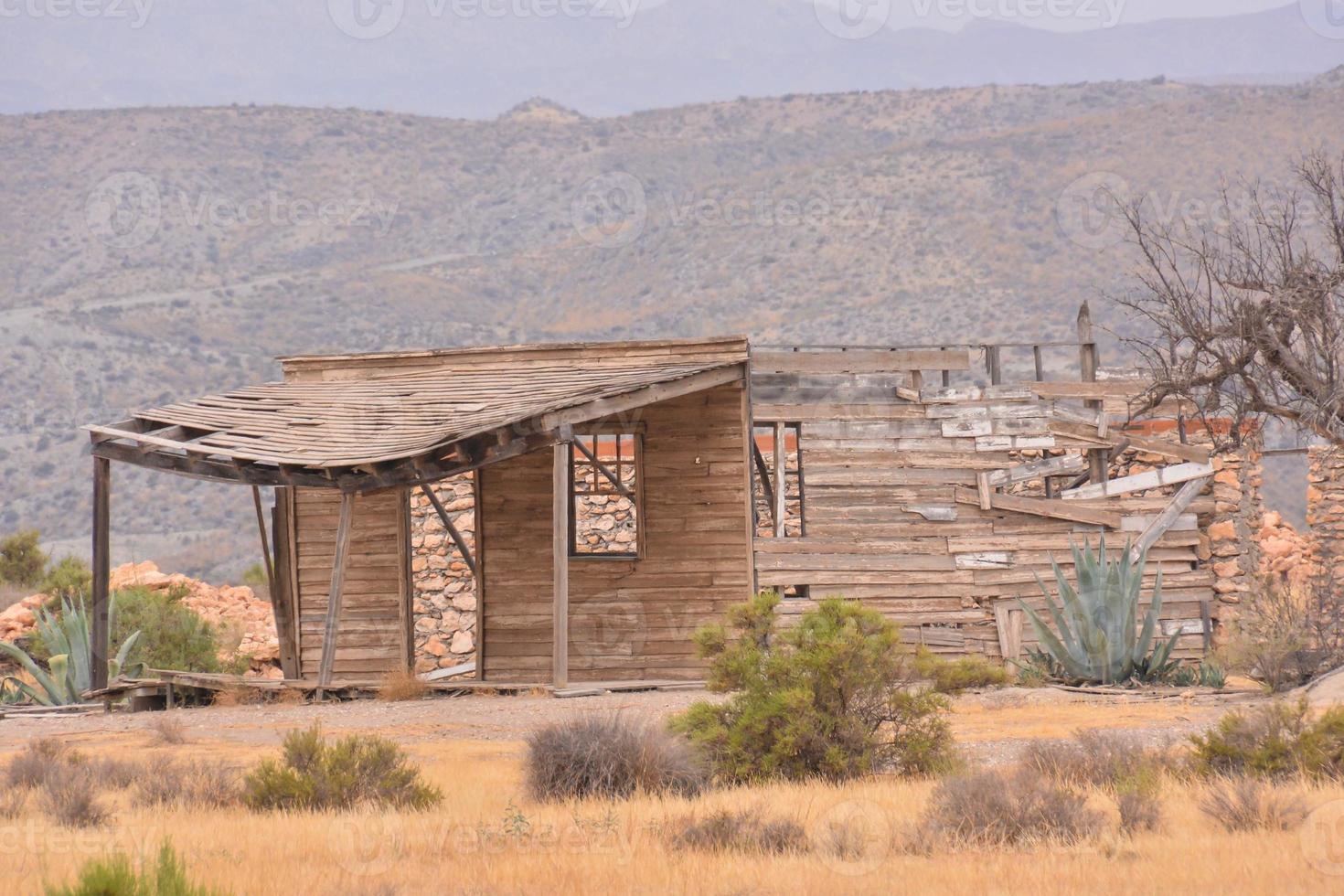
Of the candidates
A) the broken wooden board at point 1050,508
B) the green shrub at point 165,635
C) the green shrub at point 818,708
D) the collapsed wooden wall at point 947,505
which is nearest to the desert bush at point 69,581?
the green shrub at point 165,635

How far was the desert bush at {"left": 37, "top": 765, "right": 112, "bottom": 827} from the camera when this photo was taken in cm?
803

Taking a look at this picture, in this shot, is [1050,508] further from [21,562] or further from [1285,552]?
[21,562]

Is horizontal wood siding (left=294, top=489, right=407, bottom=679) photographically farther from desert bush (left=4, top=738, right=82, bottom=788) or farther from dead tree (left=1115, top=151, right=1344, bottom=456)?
dead tree (left=1115, top=151, right=1344, bottom=456)

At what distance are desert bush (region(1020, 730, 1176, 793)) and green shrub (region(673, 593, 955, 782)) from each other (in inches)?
22.2

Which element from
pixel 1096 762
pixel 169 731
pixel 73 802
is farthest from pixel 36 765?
pixel 1096 762

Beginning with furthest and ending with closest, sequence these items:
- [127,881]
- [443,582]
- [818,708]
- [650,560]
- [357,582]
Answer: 1. [443,582]
2. [357,582]
3. [650,560]
4. [818,708]
5. [127,881]

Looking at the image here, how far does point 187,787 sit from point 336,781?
1018 mm

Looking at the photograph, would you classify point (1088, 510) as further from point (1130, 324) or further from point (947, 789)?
point (1130, 324)

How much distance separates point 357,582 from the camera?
16781 mm

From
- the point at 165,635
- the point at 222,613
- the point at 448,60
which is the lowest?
the point at 165,635

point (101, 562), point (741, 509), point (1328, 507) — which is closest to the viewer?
point (101, 562)

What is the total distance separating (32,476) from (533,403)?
1710 inches

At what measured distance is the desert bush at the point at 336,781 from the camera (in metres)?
8.55

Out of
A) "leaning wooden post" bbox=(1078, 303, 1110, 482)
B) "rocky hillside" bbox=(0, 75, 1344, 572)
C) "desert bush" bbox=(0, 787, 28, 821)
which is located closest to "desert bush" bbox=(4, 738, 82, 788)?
"desert bush" bbox=(0, 787, 28, 821)
